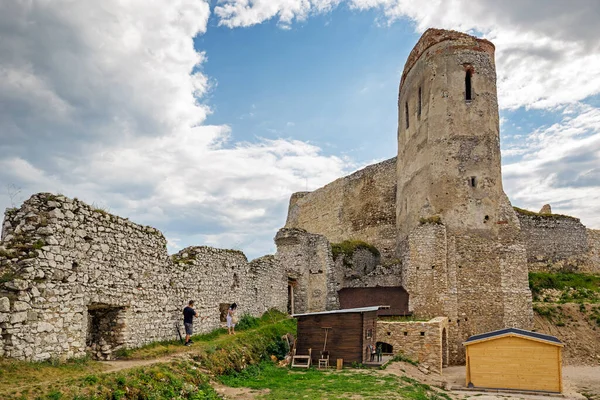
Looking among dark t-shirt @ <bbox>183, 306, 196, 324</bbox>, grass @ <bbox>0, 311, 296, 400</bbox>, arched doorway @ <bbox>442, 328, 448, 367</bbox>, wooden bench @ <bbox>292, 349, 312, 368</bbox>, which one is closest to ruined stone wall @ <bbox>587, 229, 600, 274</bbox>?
arched doorway @ <bbox>442, 328, 448, 367</bbox>

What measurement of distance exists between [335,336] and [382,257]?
14.5 meters

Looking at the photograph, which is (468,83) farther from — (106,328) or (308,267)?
(106,328)

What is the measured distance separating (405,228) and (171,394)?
67.9 feet

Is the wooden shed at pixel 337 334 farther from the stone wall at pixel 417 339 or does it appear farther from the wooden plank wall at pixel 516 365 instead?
the wooden plank wall at pixel 516 365

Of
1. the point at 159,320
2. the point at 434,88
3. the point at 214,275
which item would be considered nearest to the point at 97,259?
the point at 159,320

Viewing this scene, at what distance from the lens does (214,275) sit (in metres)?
16.9

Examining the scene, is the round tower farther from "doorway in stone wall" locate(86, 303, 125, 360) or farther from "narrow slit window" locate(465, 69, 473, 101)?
"doorway in stone wall" locate(86, 303, 125, 360)

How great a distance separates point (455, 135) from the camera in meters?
24.7

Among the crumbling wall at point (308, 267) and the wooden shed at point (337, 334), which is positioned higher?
the crumbling wall at point (308, 267)

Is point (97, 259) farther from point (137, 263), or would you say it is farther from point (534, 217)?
point (534, 217)

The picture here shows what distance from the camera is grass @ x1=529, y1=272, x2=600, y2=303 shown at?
26.4 meters

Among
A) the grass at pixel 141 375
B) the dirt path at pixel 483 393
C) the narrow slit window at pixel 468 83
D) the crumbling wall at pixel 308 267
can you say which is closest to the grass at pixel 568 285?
the dirt path at pixel 483 393

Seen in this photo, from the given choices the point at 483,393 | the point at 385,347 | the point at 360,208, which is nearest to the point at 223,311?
the point at 385,347

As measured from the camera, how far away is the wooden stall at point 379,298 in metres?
23.7
